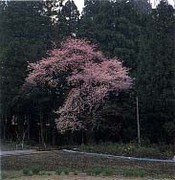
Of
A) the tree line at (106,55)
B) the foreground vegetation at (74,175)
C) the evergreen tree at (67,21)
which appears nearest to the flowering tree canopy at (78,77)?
the tree line at (106,55)

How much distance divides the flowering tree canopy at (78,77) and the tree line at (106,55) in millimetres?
604

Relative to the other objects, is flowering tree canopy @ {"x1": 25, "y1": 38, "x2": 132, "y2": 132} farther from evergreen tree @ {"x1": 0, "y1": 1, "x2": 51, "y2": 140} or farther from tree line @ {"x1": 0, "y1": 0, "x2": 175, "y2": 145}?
evergreen tree @ {"x1": 0, "y1": 1, "x2": 51, "y2": 140}

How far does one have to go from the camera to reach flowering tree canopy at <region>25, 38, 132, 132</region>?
2350 centimetres

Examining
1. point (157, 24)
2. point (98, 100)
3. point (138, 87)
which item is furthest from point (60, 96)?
point (157, 24)

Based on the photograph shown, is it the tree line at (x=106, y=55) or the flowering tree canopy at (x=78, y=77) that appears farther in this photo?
the flowering tree canopy at (x=78, y=77)

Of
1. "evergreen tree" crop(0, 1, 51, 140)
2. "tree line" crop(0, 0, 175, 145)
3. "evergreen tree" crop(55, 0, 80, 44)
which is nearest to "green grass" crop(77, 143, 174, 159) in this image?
"tree line" crop(0, 0, 175, 145)

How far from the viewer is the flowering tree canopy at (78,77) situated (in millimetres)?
23500

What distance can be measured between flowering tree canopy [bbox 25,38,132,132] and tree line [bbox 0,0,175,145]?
604 mm

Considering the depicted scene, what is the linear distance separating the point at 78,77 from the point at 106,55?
10.3 feet

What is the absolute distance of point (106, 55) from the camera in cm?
2591

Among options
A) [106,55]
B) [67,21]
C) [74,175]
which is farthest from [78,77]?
[74,175]

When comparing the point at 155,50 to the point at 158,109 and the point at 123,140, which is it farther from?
the point at 123,140

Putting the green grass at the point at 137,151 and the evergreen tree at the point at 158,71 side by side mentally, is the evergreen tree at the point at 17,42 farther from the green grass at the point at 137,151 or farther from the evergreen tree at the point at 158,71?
the green grass at the point at 137,151

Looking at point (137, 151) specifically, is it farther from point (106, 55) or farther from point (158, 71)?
point (106, 55)
